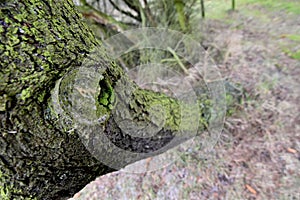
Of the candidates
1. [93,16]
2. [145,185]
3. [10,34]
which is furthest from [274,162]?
[93,16]

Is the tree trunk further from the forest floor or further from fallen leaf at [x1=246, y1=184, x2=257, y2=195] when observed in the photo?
fallen leaf at [x1=246, y1=184, x2=257, y2=195]

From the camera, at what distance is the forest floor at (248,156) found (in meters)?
1.68

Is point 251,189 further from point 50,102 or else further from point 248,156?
point 50,102

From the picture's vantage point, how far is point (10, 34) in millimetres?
489

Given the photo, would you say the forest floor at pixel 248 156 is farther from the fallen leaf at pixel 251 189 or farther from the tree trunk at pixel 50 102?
the tree trunk at pixel 50 102

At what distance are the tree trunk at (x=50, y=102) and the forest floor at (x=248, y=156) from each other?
40.3 inches

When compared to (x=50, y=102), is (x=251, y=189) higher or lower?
lower

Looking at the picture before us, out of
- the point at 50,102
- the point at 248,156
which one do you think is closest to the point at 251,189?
the point at 248,156

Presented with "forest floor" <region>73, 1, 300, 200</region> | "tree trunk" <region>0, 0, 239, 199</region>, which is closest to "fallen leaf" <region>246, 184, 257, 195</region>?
"forest floor" <region>73, 1, 300, 200</region>

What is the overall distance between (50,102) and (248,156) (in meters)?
1.61

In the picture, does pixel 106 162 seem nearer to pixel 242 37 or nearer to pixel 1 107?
pixel 1 107

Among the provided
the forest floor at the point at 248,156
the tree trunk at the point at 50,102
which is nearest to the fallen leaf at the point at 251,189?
the forest floor at the point at 248,156

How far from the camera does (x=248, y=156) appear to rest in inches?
73.2

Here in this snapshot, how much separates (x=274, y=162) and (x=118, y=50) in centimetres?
180
